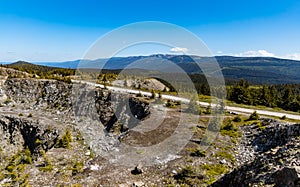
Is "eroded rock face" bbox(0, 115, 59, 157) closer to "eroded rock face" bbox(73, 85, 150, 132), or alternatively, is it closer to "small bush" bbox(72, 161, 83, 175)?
"eroded rock face" bbox(73, 85, 150, 132)

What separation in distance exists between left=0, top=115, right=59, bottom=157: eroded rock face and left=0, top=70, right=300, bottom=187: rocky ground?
11 cm

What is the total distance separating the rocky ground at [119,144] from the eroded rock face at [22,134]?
105 millimetres

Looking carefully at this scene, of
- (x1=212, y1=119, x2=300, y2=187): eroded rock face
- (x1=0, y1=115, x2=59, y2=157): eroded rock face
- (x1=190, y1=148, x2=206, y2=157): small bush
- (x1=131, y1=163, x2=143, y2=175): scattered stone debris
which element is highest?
(x1=212, y1=119, x2=300, y2=187): eroded rock face

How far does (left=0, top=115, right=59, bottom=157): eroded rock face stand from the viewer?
25.7 m

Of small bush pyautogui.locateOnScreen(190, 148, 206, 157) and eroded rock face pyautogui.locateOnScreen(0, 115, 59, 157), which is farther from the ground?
small bush pyautogui.locateOnScreen(190, 148, 206, 157)

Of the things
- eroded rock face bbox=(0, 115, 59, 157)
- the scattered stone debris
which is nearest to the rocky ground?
the scattered stone debris

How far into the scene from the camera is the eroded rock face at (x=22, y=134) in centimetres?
2567

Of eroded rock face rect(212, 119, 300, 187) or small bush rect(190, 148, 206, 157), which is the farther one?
small bush rect(190, 148, 206, 157)

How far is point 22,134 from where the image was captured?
1092 inches

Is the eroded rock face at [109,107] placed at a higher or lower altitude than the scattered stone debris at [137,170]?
higher

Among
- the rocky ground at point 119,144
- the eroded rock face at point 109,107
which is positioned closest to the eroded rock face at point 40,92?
the rocky ground at point 119,144

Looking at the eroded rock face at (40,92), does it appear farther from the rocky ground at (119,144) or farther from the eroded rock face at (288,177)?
the eroded rock face at (288,177)

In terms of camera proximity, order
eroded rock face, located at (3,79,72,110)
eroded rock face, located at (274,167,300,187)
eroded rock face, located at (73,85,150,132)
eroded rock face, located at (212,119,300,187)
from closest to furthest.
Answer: eroded rock face, located at (274,167,300,187) < eroded rock face, located at (212,119,300,187) < eroded rock face, located at (73,85,150,132) < eroded rock face, located at (3,79,72,110)

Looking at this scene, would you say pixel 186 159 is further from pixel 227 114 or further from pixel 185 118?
pixel 227 114
